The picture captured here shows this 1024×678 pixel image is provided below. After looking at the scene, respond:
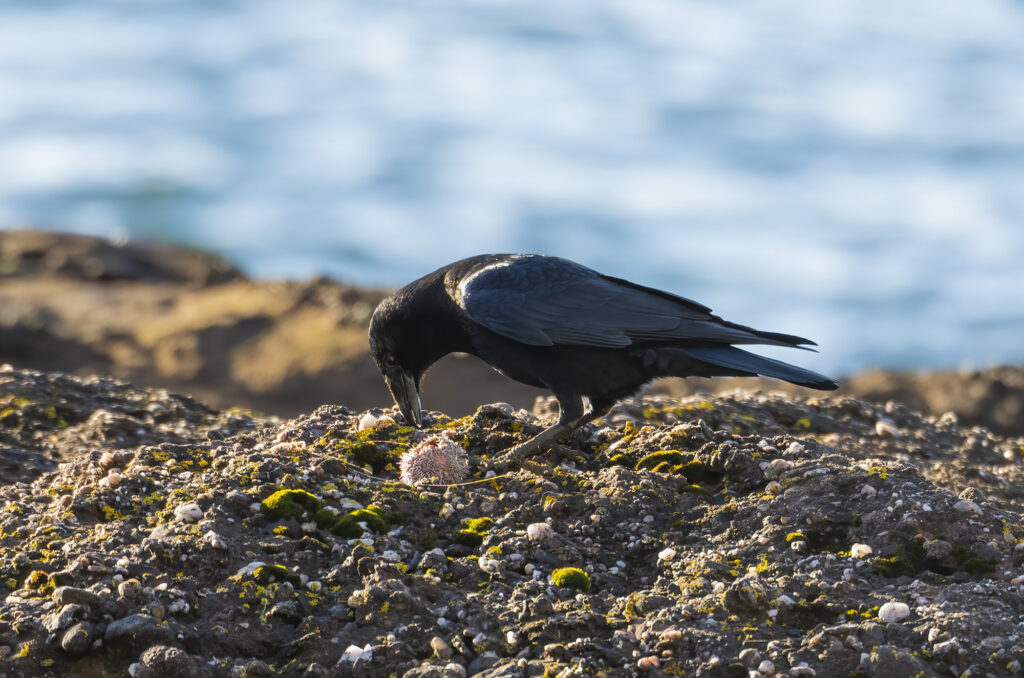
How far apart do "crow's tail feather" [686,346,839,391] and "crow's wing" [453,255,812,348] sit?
0.06 meters

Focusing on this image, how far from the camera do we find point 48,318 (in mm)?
13805

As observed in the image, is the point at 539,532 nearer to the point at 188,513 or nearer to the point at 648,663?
the point at 648,663

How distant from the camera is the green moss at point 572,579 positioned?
12.6 feet

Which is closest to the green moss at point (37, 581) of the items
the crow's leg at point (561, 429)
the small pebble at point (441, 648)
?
the small pebble at point (441, 648)

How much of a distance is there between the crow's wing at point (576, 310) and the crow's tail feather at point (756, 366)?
0.06m

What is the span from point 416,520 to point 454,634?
28.6 inches

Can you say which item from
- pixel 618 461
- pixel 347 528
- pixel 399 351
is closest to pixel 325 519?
pixel 347 528

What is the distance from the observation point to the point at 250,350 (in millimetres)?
12922

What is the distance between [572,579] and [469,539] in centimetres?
45

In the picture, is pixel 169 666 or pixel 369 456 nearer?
pixel 169 666

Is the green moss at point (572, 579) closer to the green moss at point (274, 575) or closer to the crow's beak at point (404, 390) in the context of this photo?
the green moss at point (274, 575)

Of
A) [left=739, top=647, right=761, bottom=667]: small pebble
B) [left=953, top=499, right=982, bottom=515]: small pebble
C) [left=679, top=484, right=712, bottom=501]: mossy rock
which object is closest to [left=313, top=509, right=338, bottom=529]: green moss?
[left=679, top=484, right=712, bottom=501]: mossy rock

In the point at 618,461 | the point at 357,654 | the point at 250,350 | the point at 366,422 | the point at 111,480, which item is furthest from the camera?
the point at 250,350

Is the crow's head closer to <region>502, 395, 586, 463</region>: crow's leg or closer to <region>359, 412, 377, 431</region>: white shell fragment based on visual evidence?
<region>359, 412, 377, 431</region>: white shell fragment
